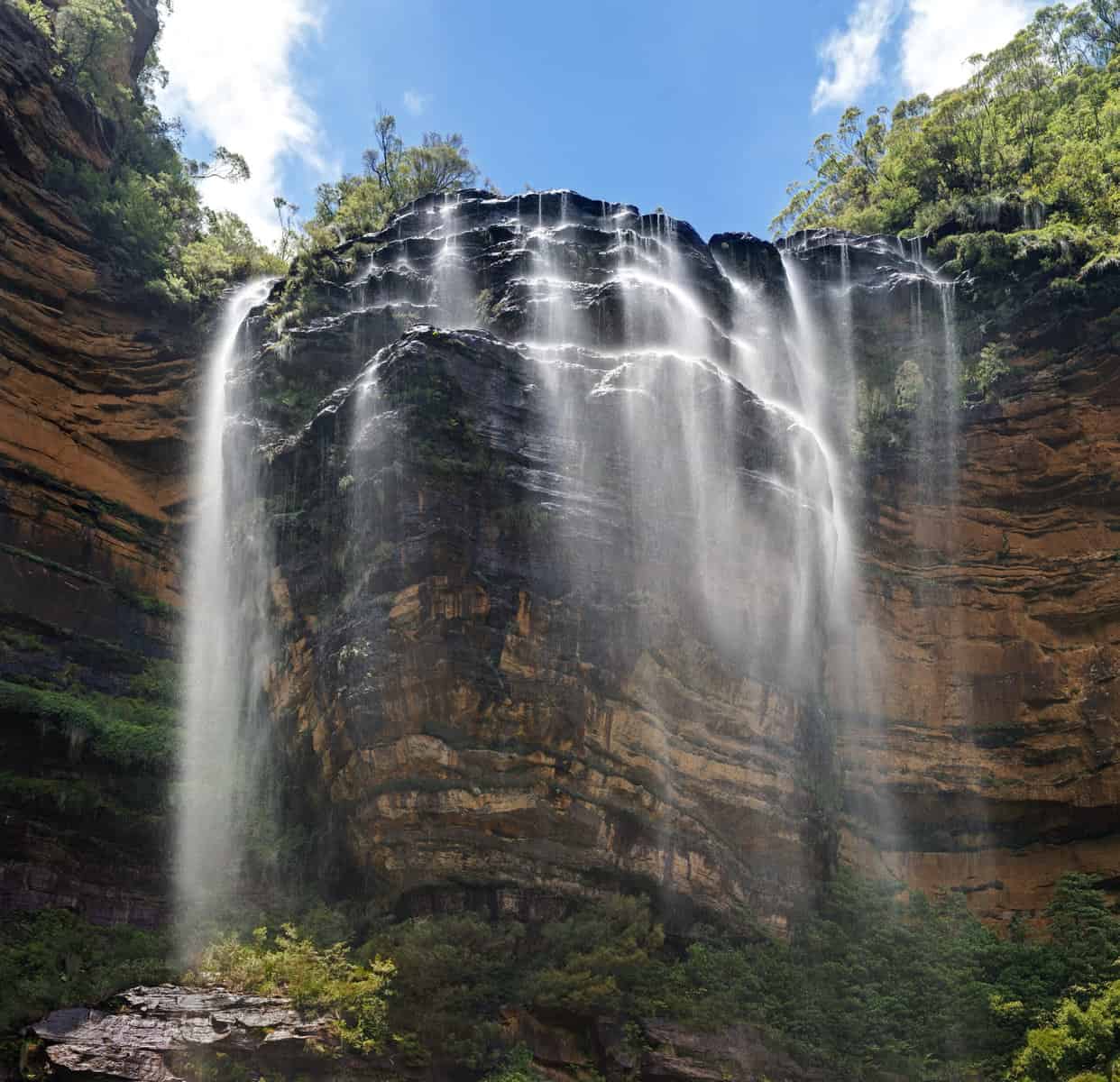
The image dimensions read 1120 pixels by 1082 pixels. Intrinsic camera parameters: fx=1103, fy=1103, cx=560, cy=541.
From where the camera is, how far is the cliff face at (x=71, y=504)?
18.4 meters

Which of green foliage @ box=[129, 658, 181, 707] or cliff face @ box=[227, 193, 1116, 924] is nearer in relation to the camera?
cliff face @ box=[227, 193, 1116, 924]

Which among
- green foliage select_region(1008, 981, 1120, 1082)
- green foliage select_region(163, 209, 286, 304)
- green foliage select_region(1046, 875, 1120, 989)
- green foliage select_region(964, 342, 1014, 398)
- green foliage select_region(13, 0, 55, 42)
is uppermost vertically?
green foliage select_region(13, 0, 55, 42)

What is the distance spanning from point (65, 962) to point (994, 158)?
2953cm

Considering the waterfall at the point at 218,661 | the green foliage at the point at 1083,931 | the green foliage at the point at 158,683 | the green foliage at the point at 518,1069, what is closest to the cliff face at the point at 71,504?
the green foliage at the point at 158,683

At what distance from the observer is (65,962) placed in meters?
15.9

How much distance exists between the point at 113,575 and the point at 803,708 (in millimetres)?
14154

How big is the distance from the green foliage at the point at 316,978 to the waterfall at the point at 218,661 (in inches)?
71.0

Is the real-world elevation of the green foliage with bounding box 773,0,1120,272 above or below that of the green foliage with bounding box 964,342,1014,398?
above

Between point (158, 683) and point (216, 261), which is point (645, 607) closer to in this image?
point (158, 683)

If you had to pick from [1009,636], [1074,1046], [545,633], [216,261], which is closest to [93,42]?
[216,261]

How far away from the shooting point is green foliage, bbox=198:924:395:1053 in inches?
582

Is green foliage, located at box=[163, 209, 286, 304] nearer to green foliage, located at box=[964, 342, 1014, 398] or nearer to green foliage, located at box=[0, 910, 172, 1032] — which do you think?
green foliage, located at box=[0, 910, 172, 1032]

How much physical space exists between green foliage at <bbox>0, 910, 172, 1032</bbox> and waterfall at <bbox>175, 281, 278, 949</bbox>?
1.02 meters

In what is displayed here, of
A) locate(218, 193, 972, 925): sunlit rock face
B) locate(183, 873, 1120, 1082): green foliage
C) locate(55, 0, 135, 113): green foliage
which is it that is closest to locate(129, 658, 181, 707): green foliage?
locate(218, 193, 972, 925): sunlit rock face
